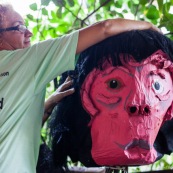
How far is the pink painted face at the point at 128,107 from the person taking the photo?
99cm

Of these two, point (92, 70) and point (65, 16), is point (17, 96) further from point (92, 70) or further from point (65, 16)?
point (65, 16)

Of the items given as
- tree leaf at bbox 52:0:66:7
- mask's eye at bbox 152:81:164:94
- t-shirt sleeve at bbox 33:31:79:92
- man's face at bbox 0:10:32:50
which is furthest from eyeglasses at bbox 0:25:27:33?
mask's eye at bbox 152:81:164:94

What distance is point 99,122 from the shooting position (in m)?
1.05

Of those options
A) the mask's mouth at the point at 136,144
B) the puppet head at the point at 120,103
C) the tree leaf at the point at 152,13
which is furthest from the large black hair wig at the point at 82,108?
the tree leaf at the point at 152,13

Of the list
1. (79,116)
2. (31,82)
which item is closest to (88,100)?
(79,116)

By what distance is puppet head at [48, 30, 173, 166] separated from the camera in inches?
39.2

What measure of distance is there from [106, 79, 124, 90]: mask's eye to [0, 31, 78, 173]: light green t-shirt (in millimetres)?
124

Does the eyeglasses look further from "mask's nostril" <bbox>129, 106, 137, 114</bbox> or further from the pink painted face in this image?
"mask's nostril" <bbox>129, 106, 137, 114</bbox>

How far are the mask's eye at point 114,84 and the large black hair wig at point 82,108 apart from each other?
0.05m

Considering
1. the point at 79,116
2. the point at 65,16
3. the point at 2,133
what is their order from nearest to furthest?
the point at 2,133
the point at 79,116
the point at 65,16

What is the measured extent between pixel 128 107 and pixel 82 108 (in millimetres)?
164

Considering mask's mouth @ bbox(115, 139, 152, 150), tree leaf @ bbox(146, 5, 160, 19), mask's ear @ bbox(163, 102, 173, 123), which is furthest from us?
tree leaf @ bbox(146, 5, 160, 19)

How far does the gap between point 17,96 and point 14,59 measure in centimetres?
11

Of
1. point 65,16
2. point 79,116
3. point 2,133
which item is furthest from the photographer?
point 65,16
